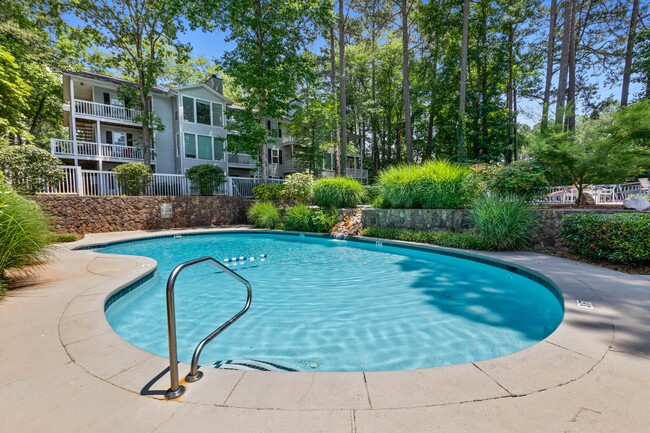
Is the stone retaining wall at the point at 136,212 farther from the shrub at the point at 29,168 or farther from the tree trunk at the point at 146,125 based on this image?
the tree trunk at the point at 146,125

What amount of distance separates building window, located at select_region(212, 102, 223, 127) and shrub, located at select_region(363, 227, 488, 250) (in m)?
15.6

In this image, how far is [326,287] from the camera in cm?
504

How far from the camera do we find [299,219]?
11148 millimetres

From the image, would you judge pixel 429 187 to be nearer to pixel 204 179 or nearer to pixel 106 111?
pixel 204 179

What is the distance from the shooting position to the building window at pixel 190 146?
61.8ft

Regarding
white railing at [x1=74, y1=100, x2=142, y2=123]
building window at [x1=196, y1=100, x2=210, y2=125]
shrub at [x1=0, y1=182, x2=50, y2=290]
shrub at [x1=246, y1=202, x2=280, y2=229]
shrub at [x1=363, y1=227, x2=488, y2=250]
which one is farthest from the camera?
building window at [x1=196, y1=100, x2=210, y2=125]

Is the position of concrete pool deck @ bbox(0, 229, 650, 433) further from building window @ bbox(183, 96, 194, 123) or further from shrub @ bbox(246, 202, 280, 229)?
building window @ bbox(183, 96, 194, 123)

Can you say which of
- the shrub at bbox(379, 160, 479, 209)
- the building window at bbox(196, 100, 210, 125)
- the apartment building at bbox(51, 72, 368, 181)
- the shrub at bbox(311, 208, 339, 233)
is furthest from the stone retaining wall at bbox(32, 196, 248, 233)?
the building window at bbox(196, 100, 210, 125)

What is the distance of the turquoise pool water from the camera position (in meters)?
2.91

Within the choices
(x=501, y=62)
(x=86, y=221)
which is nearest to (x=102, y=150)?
(x=86, y=221)

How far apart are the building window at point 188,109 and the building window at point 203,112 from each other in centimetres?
34

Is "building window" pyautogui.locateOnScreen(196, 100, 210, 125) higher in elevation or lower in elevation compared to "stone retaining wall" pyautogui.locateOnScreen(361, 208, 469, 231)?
higher

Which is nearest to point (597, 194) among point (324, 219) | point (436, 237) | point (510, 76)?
point (436, 237)

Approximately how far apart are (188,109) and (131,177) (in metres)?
8.64
